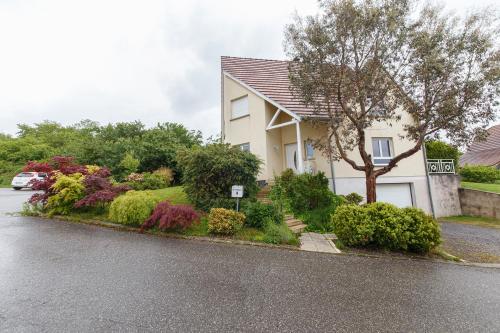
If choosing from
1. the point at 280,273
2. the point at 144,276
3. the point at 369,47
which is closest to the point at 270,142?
the point at 369,47

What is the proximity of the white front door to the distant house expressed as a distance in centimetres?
2243

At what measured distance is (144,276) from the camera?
165 inches

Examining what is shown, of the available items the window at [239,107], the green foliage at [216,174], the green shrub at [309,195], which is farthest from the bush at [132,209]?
the window at [239,107]

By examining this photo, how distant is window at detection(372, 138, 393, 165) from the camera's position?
12586 millimetres

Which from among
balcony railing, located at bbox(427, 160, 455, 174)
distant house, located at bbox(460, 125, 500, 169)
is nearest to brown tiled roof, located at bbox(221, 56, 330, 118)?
balcony railing, located at bbox(427, 160, 455, 174)

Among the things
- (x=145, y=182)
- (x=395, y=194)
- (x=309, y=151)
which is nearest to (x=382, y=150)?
(x=395, y=194)

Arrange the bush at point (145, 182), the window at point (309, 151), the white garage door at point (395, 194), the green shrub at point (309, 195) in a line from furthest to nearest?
the white garage door at point (395, 194)
the window at point (309, 151)
the bush at point (145, 182)
the green shrub at point (309, 195)

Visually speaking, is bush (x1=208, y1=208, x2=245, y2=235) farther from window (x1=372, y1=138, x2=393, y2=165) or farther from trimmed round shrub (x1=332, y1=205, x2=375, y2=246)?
window (x1=372, y1=138, x2=393, y2=165)

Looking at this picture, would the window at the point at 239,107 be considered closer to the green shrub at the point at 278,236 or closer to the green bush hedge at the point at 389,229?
the green shrub at the point at 278,236

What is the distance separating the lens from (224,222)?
6867 mm

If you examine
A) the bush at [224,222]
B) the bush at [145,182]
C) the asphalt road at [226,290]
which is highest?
the bush at [145,182]

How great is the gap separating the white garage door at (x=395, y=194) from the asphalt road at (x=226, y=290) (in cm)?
Answer: 732

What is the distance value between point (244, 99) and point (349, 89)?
737 centimetres

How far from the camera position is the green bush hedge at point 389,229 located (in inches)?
231
